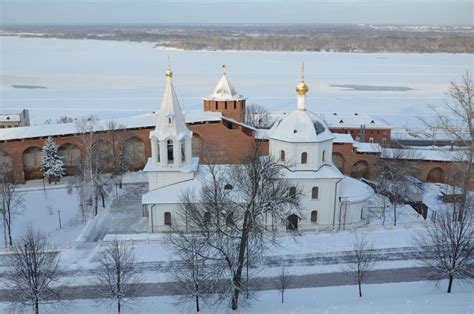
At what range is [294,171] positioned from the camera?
20297 mm

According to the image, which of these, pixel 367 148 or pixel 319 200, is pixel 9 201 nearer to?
pixel 319 200

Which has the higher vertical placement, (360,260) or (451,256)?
(451,256)

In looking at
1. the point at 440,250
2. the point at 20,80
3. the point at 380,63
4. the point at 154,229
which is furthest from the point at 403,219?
the point at 380,63

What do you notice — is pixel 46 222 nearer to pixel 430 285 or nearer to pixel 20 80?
pixel 430 285

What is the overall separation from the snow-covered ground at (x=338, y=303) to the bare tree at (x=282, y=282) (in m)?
0.17

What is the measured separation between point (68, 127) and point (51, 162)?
120 inches

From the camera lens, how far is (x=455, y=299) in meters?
14.7

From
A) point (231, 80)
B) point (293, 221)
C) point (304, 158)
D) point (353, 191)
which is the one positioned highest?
point (304, 158)

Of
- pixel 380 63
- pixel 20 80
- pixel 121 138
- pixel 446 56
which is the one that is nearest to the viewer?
pixel 121 138

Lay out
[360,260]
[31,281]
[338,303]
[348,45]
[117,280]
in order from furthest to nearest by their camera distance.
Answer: [348,45] < [360,260] < [338,303] < [117,280] < [31,281]

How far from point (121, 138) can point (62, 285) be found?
1411cm

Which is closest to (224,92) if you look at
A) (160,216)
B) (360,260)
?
(160,216)

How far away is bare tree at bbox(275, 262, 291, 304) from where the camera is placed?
15.0 m

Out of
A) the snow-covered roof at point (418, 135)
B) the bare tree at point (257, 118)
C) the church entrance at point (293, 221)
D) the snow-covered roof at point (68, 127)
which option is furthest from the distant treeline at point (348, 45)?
the church entrance at point (293, 221)
